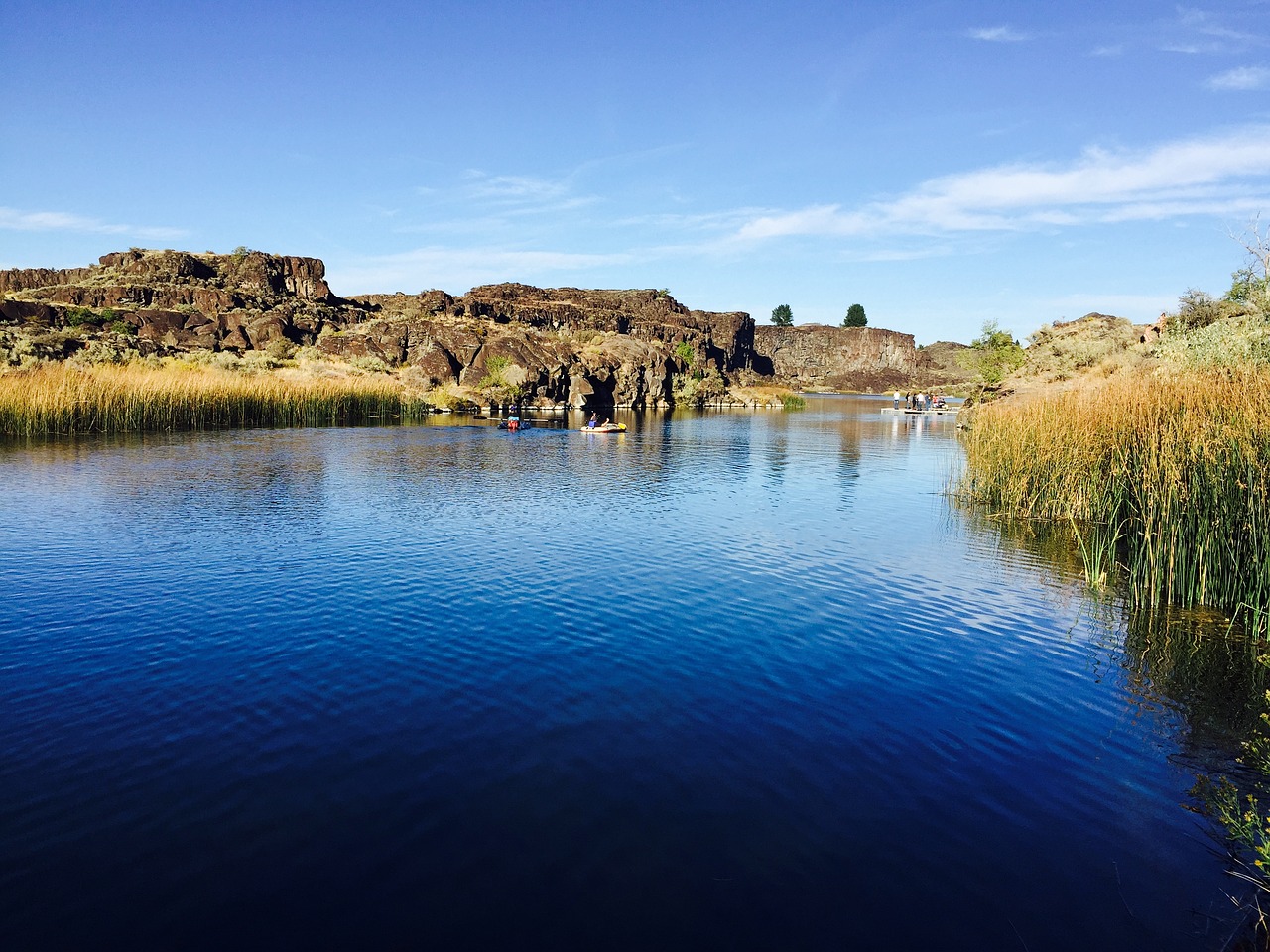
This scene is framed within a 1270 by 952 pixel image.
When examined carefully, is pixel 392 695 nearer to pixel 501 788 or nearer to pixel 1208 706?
pixel 501 788

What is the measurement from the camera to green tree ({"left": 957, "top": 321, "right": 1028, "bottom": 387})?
68688mm

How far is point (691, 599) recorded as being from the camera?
14234 millimetres

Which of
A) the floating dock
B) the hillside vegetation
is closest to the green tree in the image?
the floating dock

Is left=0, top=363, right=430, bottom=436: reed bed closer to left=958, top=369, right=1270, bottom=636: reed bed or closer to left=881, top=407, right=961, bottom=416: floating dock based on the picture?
left=958, top=369, right=1270, bottom=636: reed bed

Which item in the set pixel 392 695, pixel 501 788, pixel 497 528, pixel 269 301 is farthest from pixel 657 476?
pixel 269 301

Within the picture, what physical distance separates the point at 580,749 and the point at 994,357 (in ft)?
244

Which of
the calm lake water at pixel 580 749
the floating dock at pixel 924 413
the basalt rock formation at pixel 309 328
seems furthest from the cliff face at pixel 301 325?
the calm lake water at pixel 580 749

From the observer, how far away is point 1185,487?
12.9 metres

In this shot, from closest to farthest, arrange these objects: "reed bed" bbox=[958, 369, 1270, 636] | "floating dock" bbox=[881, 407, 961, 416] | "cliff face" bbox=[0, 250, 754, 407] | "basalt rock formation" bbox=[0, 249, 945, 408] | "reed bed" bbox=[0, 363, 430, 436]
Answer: "reed bed" bbox=[958, 369, 1270, 636] → "reed bed" bbox=[0, 363, 430, 436] → "floating dock" bbox=[881, 407, 961, 416] → "basalt rock formation" bbox=[0, 249, 945, 408] → "cliff face" bbox=[0, 250, 754, 407]

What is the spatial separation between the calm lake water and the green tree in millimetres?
56991

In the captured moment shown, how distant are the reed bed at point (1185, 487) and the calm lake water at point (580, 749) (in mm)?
1586

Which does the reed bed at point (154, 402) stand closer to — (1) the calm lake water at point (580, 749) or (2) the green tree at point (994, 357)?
(1) the calm lake water at point (580, 749)

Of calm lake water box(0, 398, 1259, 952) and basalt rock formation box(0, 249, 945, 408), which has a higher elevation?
basalt rock formation box(0, 249, 945, 408)

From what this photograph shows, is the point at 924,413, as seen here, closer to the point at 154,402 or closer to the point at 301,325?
the point at 154,402
